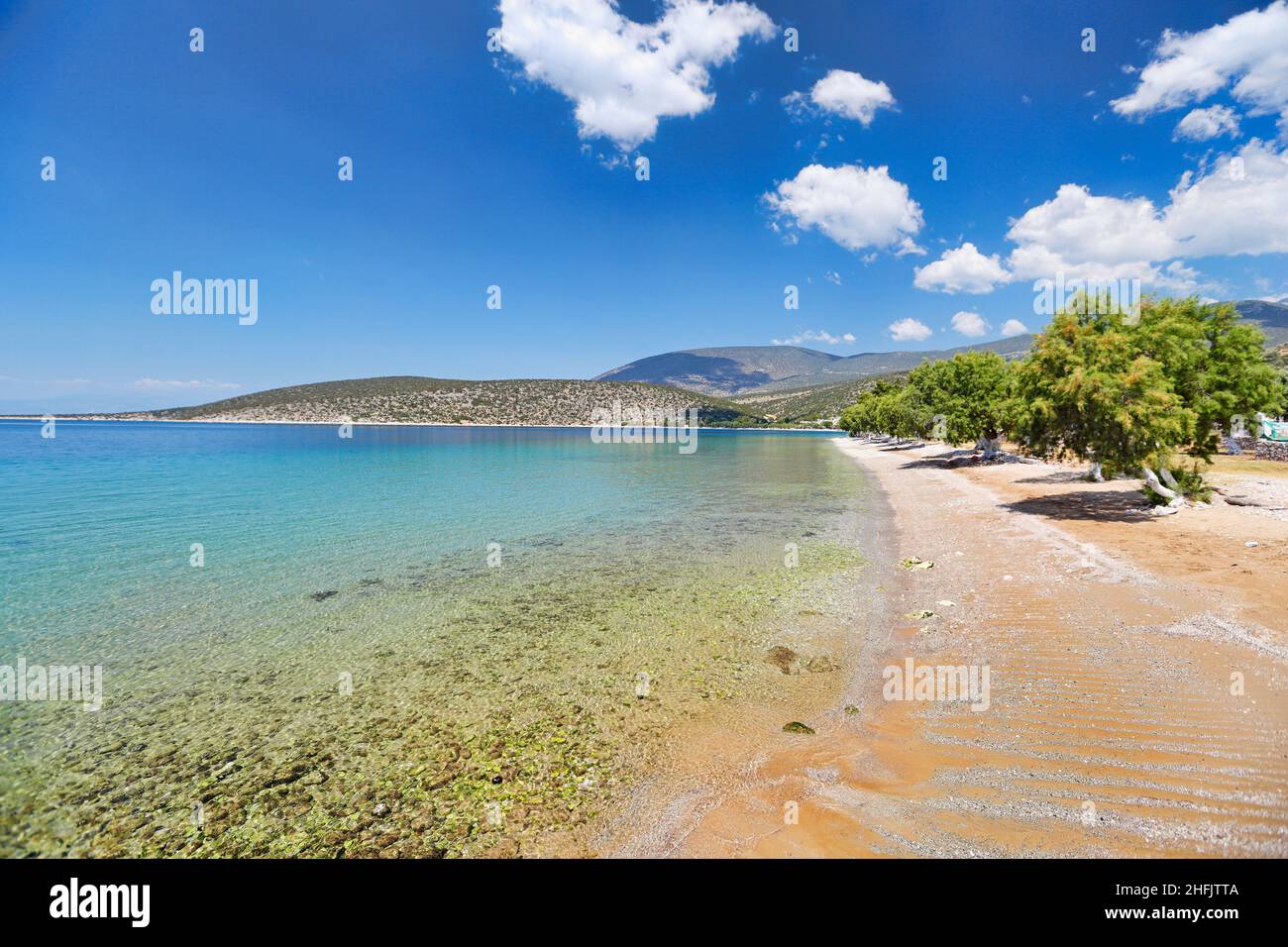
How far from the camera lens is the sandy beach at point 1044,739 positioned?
5949mm

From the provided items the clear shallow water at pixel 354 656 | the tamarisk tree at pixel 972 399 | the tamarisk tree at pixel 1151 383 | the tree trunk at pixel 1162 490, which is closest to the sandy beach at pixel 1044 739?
the clear shallow water at pixel 354 656

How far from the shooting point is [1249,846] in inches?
211

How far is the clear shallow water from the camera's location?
728 centimetres

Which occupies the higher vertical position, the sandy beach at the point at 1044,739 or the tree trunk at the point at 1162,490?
the tree trunk at the point at 1162,490

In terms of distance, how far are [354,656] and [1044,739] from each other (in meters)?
14.2

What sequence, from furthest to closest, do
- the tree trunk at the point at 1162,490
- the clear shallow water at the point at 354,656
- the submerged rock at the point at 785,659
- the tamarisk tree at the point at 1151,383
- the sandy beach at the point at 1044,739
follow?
the tree trunk at the point at 1162,490 < the tamarisk tree at the point at 1151,383 < the submerged rock at the point at 785,659 < the clear shallow water at the point at 354,656 < the sandy beach at the point at 1044,739

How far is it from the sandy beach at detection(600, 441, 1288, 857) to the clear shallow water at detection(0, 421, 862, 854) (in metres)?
2.14

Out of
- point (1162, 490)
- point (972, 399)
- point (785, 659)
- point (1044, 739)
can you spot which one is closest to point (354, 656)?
point (785, 659)

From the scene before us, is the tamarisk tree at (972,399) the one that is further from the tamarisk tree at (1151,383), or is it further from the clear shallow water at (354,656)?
the clear shallow water at (354,656)

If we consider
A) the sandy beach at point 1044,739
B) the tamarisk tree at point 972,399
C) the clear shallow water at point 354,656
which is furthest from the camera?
the tamarisk tree at point 972,399

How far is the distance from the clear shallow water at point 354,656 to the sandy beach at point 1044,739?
84.3 inches

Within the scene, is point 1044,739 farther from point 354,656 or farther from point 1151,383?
point 1151,383

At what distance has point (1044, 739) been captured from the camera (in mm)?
7805
